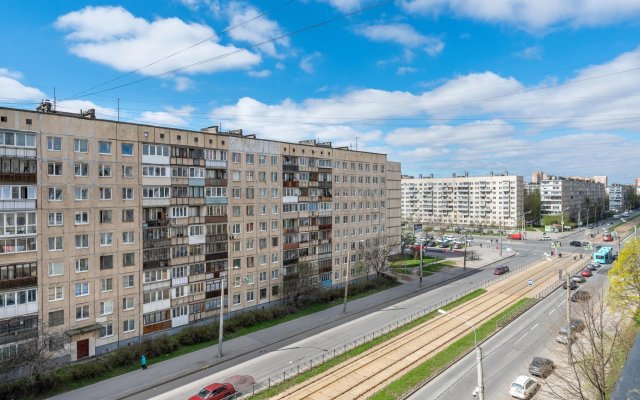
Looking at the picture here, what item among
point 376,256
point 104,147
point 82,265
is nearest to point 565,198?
point 376,256

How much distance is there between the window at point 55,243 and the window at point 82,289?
346 centimetres

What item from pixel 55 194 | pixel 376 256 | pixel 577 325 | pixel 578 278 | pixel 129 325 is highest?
pixel 55 194

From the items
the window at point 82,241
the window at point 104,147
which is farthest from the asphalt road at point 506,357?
the window at point 104,147

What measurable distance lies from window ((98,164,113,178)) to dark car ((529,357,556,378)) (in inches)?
1496

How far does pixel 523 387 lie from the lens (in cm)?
2578

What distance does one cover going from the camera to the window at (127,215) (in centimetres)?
3628

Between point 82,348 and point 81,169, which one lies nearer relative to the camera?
point 82,348

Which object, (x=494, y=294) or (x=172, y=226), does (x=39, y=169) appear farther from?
(x=494, y=294)

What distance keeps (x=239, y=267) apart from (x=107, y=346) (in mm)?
15013

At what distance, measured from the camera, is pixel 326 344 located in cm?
3722

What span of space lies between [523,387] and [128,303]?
107 feet

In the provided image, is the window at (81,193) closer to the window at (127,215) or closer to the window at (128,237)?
the window at (127,215)

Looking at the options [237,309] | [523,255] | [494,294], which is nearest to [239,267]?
[237,309]

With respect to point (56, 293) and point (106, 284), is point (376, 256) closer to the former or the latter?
point (106, 284)
